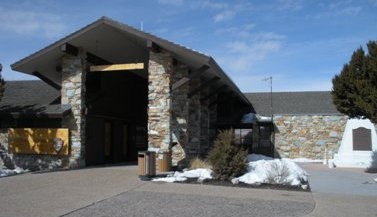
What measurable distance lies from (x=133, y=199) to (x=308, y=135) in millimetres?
16191

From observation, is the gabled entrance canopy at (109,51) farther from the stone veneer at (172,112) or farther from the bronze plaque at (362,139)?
the bronze plaque at (362,139)

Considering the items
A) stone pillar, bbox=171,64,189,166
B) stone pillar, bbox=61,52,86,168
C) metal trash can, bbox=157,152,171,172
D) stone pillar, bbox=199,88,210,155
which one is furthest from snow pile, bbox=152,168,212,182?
stone pillar, bbox=199,88,210,155

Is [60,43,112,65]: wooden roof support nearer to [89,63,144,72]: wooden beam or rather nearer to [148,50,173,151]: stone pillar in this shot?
[89,63,144,72]: wooden beam

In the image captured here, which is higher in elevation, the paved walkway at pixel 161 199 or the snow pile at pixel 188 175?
the snow pile at pixel 188 175

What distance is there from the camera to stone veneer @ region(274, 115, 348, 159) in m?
23.3

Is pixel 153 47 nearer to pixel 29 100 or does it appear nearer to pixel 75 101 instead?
pixel 75 101

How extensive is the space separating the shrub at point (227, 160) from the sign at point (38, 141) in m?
6.52

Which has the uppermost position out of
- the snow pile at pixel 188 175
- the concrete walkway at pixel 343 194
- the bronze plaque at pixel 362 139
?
the bronze plaque at pixel 362 139

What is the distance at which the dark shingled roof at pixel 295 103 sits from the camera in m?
24.4

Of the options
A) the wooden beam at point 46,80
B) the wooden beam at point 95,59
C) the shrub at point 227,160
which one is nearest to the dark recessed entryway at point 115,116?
the wooden beam at point 95,59

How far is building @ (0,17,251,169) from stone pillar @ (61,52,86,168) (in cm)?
4

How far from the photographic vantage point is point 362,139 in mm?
22328

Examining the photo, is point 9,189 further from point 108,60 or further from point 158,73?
point 108,60

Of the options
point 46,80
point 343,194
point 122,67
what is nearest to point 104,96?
point 46,80
